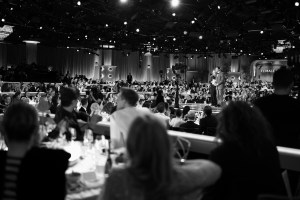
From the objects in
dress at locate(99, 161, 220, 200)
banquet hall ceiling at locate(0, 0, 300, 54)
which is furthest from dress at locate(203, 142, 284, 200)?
banquet hall ceiling at locate(0, 0, 300, 54)

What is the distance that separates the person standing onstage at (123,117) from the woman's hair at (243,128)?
Answer: 47.7 inches

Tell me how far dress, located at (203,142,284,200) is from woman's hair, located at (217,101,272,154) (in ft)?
0.14

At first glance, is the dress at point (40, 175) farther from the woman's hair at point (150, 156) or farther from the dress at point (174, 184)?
the woman's hair at point (150, 156)

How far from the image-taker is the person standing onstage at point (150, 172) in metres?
1.43

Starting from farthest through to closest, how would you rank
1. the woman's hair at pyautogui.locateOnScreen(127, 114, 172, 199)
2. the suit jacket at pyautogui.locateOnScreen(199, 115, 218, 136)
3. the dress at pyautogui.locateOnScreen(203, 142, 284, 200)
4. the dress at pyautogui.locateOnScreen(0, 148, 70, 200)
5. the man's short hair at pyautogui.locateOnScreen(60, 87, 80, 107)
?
the suit jacket at pyautogui.locateOnScreen(199, 115, 218, 136), the man's short hair at pyautogui.locateOnScreen(60, 87, 80, 107), the dress at pyautogui.locateOnScreen(203, 142, 284, 200), the dress at pyautogui.locateOnScreen(0, 148, 70, 200), the woman's hair at pyautogui.locateOnScreen(127, 114, 172, 199)

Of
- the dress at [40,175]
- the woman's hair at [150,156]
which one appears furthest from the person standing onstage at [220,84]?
the woman's hair at [150,156]

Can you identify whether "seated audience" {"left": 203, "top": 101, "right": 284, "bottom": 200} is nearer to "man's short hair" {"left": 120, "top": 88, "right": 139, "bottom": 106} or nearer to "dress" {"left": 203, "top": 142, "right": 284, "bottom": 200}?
"dress" {"left": 203, "top": 142, "right": 284, "bottom": 200}

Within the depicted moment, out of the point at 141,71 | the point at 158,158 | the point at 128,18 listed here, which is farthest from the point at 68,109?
the point at 141,71

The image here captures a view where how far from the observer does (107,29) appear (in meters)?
18.6

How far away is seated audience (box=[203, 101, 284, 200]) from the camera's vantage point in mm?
2066

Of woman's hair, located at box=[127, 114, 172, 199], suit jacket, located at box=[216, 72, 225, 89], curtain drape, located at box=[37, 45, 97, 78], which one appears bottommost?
woman's hair, located at box=[127, 114, 172, 199]

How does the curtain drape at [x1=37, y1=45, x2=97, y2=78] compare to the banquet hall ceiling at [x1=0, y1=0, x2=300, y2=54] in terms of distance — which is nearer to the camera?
the banquet hall ceiling at [x1=0, y1=0, x2=300, y2=54]

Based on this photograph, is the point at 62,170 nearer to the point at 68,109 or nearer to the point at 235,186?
the point at 235,186

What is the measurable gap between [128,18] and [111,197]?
15.6 metres
